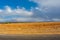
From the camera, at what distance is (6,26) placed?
28.6m

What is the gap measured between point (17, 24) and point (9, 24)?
122 centimetres

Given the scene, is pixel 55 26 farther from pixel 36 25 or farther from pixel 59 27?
pixel 36 25

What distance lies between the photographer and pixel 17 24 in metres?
30.3

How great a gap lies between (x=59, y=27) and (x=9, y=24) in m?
7.23

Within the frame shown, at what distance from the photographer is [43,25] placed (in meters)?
30.2

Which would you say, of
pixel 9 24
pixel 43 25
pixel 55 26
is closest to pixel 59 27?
pixel 55 26

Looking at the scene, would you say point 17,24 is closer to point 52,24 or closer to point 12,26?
point 12,26

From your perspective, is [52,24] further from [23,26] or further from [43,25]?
[23,26]

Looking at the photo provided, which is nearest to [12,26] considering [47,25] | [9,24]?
[9,24]

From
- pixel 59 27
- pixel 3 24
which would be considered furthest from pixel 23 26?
pixel 59 27

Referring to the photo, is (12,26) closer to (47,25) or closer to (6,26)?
(6,26)

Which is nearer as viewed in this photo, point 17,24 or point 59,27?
point 59,27

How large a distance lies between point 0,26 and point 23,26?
3.21m

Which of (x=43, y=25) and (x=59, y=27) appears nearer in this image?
(x=59, y=27)
